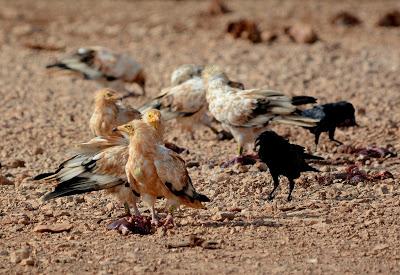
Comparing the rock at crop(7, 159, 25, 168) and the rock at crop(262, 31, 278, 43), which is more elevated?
the rock at crop(7, 159, 25, 168)

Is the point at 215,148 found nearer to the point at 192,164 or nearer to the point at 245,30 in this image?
the point at 192,164

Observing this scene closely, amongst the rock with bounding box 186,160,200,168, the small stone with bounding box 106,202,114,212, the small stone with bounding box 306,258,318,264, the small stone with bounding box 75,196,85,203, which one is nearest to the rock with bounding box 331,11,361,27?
the rock with bounding box 186,160,200,168

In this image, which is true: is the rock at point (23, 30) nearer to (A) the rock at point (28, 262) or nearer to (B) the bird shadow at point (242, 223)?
(B) the bird shadow at point (242, 223)

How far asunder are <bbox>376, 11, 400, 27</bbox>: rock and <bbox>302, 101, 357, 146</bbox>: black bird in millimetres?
10669

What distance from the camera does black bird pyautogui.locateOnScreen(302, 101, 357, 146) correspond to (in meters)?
12.7

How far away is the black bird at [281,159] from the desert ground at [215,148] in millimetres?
282

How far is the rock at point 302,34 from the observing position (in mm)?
21047

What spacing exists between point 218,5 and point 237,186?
14445mm

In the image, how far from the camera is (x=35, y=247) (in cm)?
927

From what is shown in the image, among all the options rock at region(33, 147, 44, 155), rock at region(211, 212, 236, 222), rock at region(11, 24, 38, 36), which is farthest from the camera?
rock at region(11, 24, 38, 36)

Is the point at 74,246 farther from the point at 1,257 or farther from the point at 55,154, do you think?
the point at 55,154

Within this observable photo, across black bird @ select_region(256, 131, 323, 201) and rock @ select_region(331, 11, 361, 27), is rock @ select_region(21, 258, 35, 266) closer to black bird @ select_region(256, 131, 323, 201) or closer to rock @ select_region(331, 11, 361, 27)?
black bird @ select_region(256, 131, 323, 201)

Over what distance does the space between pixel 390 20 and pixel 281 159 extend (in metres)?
13.5

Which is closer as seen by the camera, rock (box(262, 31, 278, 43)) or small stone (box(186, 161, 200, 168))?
small stone (box(186, 161, 200, 168))
